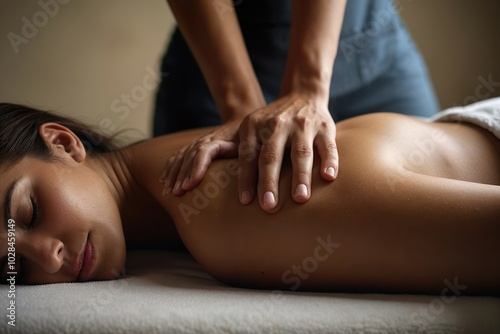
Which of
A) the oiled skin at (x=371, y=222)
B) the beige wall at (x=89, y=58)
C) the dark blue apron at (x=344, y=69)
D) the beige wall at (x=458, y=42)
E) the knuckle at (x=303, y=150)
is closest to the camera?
the oiled skin at (x=371, y=222)

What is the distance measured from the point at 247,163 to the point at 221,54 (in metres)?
0.37

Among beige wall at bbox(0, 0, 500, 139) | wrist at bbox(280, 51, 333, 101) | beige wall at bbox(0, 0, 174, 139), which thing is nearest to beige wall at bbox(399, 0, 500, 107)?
beige wall at bbox(0, 0, 500, 139)

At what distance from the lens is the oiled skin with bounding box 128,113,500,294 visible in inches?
26.8

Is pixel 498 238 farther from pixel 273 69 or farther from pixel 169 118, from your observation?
pixel 169 118

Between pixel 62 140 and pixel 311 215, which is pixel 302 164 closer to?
pixel 311 215

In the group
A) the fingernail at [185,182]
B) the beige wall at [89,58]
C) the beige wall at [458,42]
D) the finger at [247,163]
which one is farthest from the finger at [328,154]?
the beige wall at [458,42]

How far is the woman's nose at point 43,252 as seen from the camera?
0.79 metres

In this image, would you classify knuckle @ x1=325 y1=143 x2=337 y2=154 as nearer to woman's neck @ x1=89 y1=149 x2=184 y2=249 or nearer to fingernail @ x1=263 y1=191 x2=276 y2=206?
fingernail @ x1=263 y1=191 x2=276 y2=206

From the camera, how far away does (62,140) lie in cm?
100

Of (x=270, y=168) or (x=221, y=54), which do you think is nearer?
(x=270, y=168)

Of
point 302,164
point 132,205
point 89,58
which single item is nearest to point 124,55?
point 89,58

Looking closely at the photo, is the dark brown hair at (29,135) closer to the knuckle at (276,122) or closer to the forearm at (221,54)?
the forearm at (221,54)

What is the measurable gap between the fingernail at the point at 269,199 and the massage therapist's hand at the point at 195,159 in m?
0.13

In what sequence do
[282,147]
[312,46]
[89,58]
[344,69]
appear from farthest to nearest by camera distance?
[89,58], [344,69], [312,46], [282,147]
